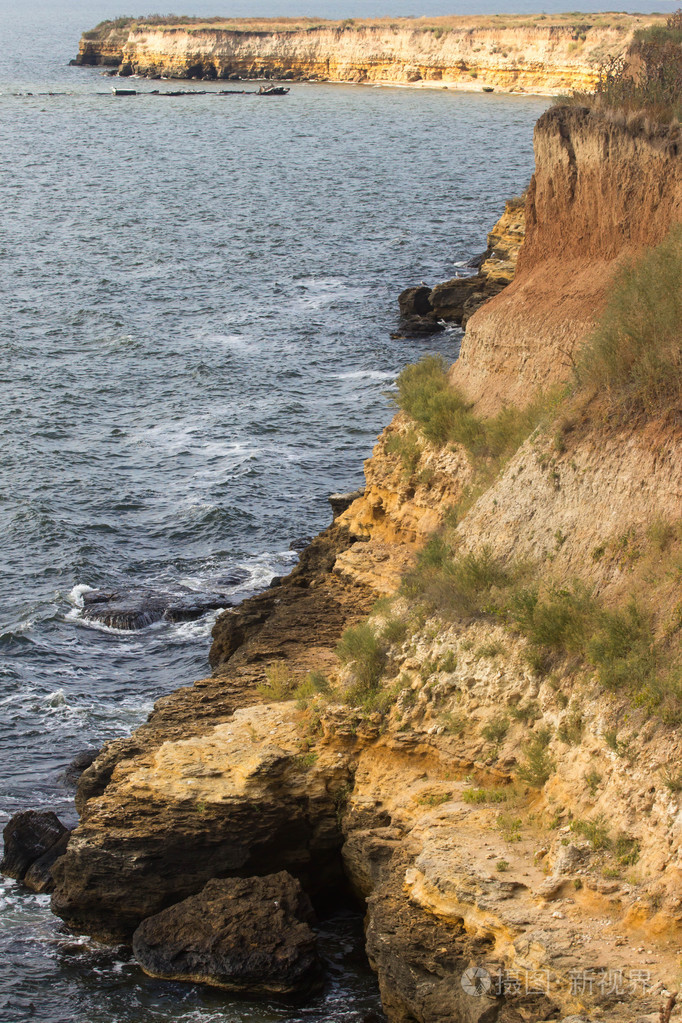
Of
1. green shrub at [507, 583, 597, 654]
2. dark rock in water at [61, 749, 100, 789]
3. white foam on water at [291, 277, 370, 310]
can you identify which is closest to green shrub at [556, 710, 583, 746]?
green shrub at [507, 583, 597, 654]

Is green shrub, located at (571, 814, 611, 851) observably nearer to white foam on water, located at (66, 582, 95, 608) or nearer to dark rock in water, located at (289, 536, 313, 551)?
white foam on water, located at (66, 582, 95, 608)

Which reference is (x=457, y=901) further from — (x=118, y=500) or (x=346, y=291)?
(x=346, y=291)

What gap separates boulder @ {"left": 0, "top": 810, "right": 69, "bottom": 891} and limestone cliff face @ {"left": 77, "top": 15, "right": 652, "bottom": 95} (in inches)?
3897

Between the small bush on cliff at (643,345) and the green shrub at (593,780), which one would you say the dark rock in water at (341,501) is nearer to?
the small bush on cliff at (643,345)

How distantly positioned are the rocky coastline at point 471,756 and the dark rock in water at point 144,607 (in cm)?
539

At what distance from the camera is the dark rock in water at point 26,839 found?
1783cm

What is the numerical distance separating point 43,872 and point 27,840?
70 centimetres

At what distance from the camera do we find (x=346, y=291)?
171 feet

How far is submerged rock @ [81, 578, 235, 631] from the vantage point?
25.8 m

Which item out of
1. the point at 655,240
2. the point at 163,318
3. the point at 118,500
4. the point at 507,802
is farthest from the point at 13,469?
the point at 507,802

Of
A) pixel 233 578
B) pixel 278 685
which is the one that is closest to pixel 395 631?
pixel 278 685

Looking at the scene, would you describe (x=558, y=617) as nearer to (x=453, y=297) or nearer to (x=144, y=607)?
(x=144, y=607)

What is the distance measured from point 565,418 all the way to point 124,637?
1306 cm

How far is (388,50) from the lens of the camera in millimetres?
125875
